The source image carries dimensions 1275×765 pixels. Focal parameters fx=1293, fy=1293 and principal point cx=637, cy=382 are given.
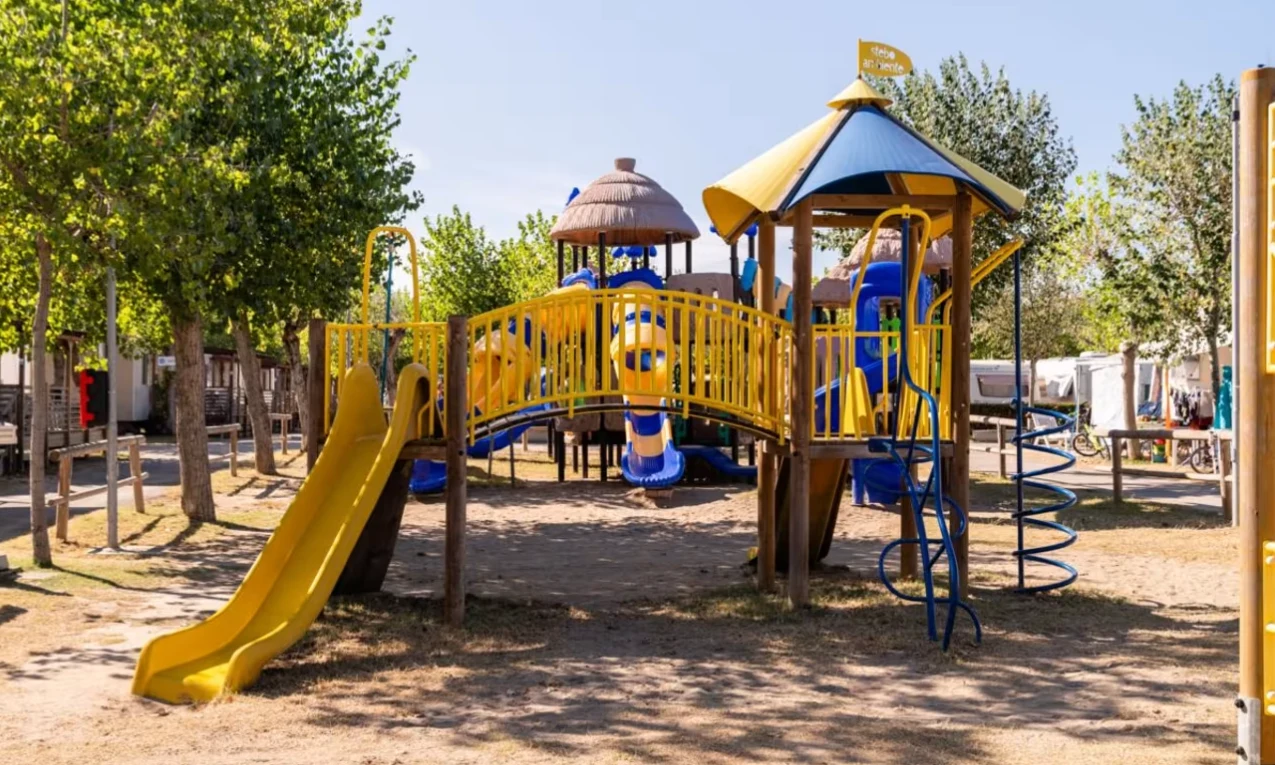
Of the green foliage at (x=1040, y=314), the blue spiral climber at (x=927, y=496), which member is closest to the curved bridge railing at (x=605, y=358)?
the blue spiral climber at (x=927, y=496)

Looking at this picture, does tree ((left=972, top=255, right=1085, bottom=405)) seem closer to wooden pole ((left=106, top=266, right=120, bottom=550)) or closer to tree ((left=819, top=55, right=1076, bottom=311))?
tree ((left=819, top=55, right=1076, bottom=311))

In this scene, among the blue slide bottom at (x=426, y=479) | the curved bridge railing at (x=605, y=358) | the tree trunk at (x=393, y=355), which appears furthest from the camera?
the blue slide bottom at (x=426, y=479)

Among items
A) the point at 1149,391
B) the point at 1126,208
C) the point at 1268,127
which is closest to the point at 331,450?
the point at 1268,127

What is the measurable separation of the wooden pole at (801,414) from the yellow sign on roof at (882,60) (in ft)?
4.39

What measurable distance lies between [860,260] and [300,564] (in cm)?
1575

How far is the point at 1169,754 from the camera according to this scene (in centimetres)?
575

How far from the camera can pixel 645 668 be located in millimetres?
7793

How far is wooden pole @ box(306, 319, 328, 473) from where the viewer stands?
9898 millimetres

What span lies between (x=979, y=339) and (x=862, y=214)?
37944 mm

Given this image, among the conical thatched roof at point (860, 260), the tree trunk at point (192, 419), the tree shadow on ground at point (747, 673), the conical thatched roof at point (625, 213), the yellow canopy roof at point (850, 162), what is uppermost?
the conical thatched roof at point (625, 213)

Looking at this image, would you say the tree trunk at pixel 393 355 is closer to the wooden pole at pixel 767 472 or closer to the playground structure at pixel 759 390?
the playground structure at pixel 759 390

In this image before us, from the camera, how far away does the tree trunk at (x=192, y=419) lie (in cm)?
1573

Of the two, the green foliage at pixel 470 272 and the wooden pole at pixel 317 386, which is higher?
the green foliage at pixel 470 272

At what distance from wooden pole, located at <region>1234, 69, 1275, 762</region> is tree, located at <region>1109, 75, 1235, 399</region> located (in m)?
21.1
